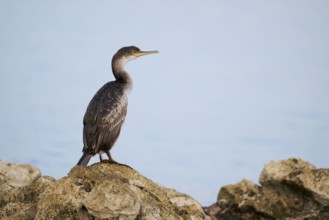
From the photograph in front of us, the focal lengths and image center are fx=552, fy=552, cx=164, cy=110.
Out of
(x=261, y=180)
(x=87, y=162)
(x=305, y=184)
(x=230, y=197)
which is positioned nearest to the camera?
(x=87, y=162)

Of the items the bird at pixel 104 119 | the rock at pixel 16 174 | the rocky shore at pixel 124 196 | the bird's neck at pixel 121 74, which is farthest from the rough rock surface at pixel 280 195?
the rock at pixel 16 174

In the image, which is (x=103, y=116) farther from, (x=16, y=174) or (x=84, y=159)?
(x=16, y=174)

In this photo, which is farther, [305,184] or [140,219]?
[305,184]

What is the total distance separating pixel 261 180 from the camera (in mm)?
15047

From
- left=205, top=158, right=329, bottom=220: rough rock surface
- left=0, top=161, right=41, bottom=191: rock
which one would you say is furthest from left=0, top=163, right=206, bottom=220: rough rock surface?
left=0, top=161, right=41, bottom=191: rock

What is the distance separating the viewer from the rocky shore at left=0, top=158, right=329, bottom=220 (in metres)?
7.43

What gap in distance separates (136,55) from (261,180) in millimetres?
4912

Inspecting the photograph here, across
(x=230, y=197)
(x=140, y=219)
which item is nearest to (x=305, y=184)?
(x=230, y=197)

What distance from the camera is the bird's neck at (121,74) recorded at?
40.9 feet

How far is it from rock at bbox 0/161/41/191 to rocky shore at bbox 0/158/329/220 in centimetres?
60

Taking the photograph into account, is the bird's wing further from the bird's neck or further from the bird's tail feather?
the bird's neck

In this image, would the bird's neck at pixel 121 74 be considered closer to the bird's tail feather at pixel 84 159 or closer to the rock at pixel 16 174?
the bird's tail feather at pixel 84 159

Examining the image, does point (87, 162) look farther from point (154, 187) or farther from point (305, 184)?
point (305, 184)

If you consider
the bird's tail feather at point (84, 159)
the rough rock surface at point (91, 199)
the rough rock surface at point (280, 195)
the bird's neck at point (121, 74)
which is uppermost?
the bird's neck at point (121, 74)
